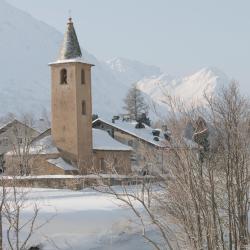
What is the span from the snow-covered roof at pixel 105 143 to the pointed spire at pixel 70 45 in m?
7.50

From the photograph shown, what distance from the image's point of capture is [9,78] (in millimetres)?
187375

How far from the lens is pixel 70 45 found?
54.0 meters

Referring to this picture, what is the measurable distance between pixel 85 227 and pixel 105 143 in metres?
28.3

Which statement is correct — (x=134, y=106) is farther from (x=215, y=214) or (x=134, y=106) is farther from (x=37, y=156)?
(x=215, y=214)

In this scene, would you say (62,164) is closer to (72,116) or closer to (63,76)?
(72,116)

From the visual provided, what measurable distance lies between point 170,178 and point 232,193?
186 centimetres

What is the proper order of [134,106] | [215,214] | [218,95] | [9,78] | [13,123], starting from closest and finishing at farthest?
1. [215,214]
2. [218,95]
3. [13,123]
4. [134,106]
5. [9,78]

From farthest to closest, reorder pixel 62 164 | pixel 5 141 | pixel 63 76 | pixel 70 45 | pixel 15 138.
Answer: pixel 5 141
pixel 15 138
pixel 63 76
pixel 70 45
pixel 62 164

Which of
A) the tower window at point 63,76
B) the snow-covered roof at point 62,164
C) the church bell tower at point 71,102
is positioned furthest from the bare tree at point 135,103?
the snow-covered roof at point 62,164

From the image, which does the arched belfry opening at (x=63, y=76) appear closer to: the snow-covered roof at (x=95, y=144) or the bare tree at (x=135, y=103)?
the snow-covered roof at (x=95, y=144)

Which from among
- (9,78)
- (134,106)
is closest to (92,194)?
(134,106)

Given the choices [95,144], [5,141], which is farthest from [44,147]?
[5,141]

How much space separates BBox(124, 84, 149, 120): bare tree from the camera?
8112cm

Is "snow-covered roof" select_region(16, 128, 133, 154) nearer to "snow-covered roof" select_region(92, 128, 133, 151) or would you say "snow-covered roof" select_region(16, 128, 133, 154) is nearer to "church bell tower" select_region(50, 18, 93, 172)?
"snow-covered roof" select_region(92, 128, 133, 151)
